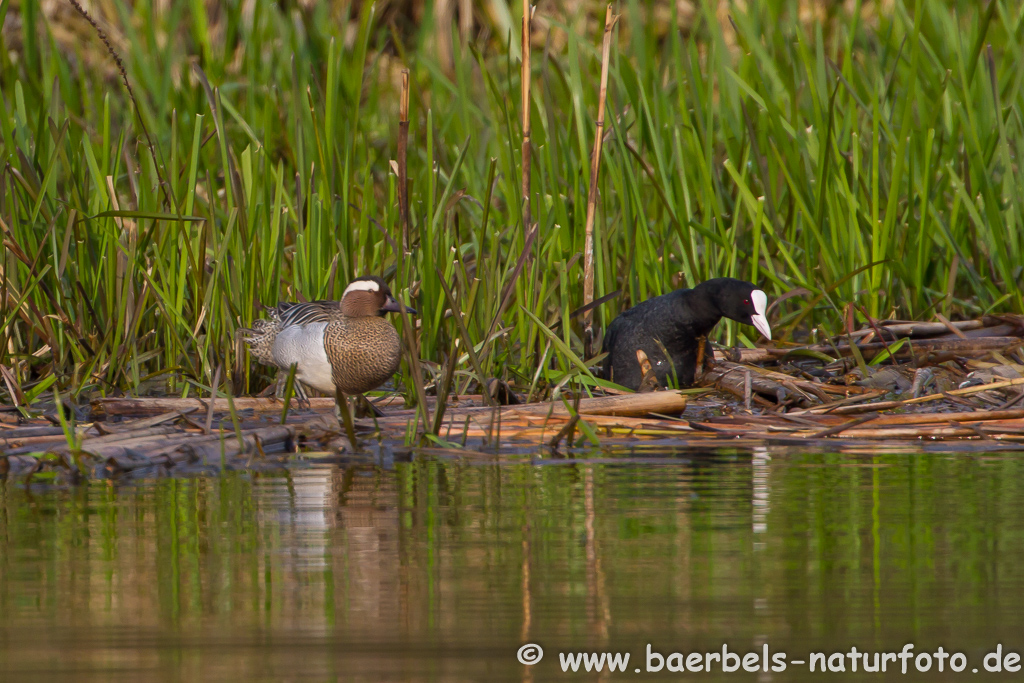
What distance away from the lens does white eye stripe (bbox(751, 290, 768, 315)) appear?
5160 millimetres

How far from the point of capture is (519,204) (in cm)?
552

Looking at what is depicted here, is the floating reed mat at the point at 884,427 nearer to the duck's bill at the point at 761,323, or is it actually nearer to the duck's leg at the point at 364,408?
the duck's bill at the point at 761,323

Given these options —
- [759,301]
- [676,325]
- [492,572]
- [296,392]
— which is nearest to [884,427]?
[759,301]

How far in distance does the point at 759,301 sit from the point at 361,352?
1.58 m

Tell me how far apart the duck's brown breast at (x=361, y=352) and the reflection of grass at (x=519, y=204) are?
30cm

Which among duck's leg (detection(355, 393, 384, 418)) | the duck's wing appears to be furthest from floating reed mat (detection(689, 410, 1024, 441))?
the duck's wing

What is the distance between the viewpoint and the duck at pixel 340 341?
187 inches

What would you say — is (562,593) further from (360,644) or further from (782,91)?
(782,91)

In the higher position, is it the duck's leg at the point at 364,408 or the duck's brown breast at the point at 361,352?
the duck's brown breast at the point at 361,352

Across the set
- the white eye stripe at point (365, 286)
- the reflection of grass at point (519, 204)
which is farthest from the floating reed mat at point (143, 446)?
the white eye stripe at point (365, 286)

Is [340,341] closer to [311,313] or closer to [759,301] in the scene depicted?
[311,313]

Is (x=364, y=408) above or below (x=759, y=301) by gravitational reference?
below

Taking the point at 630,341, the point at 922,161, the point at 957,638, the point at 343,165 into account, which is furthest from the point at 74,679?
the point at 922,161

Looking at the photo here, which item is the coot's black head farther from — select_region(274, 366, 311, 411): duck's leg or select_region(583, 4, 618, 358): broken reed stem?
select_region(274, 366, 311, 411): duck's leg
